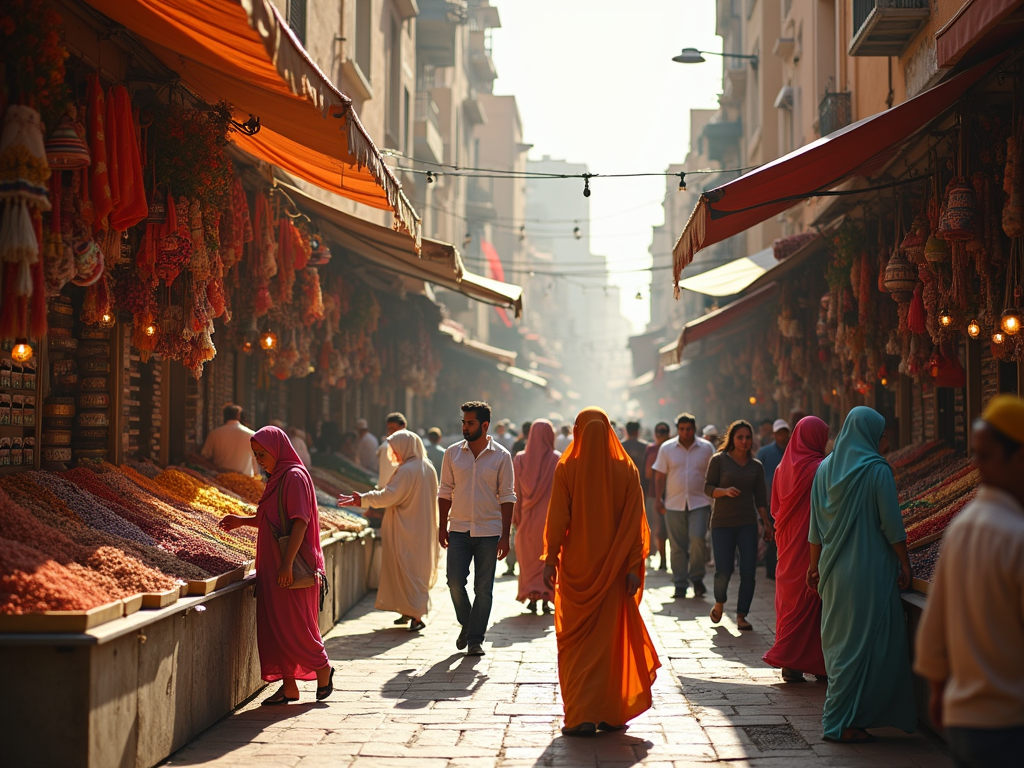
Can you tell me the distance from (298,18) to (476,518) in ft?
25.7

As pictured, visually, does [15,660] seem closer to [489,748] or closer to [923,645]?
[489,748]

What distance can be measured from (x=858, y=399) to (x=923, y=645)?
11.8 metres

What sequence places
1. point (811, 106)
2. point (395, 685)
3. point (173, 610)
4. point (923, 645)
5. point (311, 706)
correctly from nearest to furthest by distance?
point (923, 645), point (173, 610), point (311, 706), point (395, 685), point (811, 106)

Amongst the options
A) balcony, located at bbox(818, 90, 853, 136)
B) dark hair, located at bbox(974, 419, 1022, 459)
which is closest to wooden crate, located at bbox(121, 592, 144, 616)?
dark hair, located at bbox(974, 419, 1022, 459)

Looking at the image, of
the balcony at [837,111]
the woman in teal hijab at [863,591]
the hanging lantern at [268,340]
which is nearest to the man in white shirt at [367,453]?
the hanging lantern at [268,340]

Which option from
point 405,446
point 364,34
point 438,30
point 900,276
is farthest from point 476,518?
point 438,30

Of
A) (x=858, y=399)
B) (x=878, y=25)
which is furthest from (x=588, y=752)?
(x=858, y=399)

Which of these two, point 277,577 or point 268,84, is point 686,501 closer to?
point 277,577

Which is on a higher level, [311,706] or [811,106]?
[811,106]

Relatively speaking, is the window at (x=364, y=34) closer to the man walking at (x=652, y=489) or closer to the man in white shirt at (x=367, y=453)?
the man in white shirt at (x=367, y=453)

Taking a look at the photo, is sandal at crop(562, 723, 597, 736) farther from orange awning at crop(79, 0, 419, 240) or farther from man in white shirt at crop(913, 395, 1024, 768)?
orange awning at crop(79, 0, 419, 240)

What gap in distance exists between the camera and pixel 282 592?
6.72 meters

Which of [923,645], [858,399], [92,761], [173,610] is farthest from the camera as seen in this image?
[858,399]

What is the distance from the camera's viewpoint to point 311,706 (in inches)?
270
